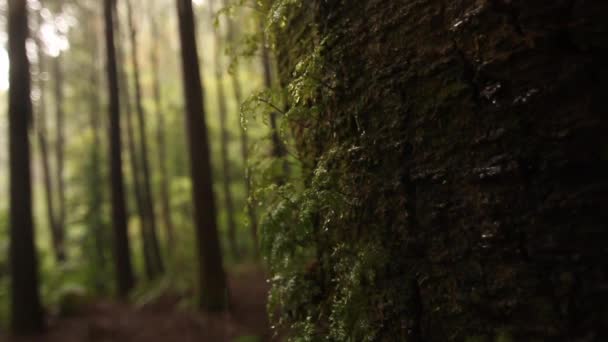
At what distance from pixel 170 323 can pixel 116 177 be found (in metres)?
5.67

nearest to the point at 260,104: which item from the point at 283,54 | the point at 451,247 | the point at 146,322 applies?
the point at 283,54

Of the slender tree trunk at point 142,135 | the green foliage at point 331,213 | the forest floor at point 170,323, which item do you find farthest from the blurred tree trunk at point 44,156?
the green foliage at point 331,213

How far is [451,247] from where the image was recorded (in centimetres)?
267

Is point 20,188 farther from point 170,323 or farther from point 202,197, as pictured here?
point 170,323

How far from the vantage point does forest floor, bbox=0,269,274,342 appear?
347 inches

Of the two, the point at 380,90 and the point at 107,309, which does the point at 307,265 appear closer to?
the point at 380,90

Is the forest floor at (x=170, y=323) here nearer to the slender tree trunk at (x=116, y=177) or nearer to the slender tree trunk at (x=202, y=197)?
the slender tree trunk at (x=202, y=197)

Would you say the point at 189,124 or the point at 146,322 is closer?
the point at 189,124

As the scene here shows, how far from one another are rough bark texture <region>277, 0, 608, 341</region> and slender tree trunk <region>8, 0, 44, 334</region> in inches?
369

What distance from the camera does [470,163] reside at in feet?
8.57

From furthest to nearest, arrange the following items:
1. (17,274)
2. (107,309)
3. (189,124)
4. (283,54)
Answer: (107,309) → (17,274) → (189,124) → (283,54)

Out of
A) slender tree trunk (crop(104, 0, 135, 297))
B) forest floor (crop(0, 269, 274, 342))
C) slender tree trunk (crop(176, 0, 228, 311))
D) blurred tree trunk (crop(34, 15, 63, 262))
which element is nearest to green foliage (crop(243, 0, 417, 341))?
forest floor (crop(0, 269, 274, 342))

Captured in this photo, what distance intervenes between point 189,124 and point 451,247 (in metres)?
7.88

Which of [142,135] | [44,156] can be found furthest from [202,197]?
[44,156]
